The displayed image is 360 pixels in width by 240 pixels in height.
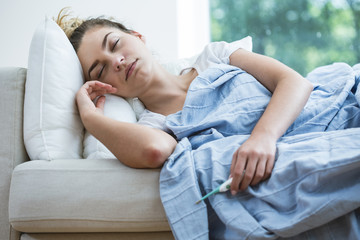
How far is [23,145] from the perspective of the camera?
1175mm

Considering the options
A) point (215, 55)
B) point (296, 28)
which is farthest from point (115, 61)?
point (296, 28)

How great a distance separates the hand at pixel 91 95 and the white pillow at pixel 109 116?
29 mm

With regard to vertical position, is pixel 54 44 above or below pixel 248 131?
above

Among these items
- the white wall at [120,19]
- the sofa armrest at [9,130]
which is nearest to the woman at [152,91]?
the sofa armrest at [9,130]

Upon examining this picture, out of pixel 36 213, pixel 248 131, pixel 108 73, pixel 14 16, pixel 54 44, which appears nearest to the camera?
pixel 36 213

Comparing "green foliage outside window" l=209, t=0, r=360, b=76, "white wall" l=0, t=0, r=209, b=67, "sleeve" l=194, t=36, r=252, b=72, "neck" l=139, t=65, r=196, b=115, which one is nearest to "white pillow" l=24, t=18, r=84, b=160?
"neck" l=139, t=65, r=196, b=115

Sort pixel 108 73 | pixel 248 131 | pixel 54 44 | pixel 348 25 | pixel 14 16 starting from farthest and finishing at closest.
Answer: pixel 348 25 → pixel 14 16 → pixel 108 73 → pixel 54 44 → pixel 248 131

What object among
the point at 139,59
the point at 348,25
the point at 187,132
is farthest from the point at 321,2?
the point at 187,132

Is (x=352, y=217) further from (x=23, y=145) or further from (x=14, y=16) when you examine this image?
(x=14, y=16)

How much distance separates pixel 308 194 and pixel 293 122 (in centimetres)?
35

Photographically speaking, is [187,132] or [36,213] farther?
[187,132]

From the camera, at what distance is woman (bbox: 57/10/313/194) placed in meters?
0.90

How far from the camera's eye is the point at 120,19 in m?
2.42

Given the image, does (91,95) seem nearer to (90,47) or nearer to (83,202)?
(90,47)
